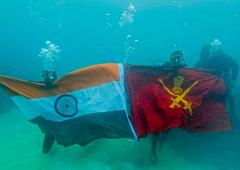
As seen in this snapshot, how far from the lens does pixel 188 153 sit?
682 cm

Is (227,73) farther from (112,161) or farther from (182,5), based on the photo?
(182,5)

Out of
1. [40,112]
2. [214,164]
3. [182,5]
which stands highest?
[182,5]

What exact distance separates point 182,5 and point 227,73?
24.7 m

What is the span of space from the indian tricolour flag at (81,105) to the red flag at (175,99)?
257mm

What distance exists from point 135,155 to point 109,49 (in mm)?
20282

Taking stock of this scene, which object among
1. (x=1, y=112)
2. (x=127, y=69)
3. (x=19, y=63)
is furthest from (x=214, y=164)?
(x=19, y=63)

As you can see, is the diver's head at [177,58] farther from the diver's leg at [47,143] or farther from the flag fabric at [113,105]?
the diver's leg at [47,143]

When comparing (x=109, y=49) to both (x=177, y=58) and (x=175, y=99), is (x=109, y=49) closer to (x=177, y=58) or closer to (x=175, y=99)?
(x=177, y=58)

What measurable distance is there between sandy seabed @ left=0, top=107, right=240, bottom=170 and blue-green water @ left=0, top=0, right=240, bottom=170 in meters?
0.02

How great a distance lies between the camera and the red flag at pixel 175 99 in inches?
229

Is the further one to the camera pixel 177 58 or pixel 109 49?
pixel 109 49

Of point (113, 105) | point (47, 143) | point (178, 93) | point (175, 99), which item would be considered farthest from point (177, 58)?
point (47, 143)

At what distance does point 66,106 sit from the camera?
582cm

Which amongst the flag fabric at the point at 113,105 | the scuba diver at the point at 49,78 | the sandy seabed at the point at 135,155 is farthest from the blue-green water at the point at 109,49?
the flag fabric at the point at 113,105
